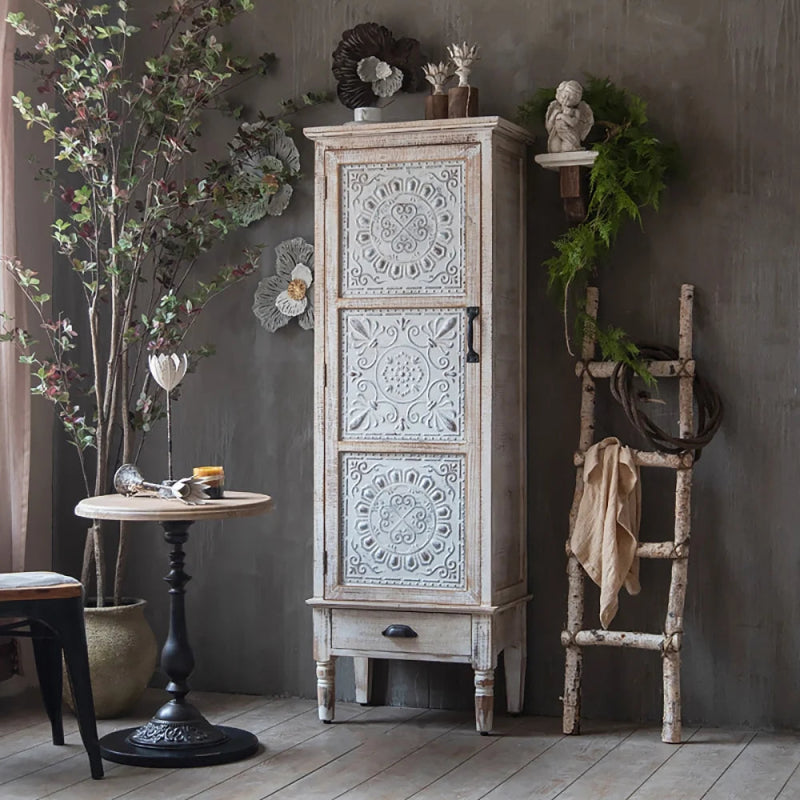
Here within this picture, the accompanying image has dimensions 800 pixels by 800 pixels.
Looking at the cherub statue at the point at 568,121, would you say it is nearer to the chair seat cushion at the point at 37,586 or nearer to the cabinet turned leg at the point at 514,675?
the cabinet turned leg at the point at 514,675

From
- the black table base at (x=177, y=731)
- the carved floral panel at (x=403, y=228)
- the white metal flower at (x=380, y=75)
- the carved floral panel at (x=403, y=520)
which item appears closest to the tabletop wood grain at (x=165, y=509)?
the black table base at (x=177, y=731)

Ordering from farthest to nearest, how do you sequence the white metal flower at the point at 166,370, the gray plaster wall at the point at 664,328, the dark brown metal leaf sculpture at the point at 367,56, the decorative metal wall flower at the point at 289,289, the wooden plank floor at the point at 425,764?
1. the decorative metal wall flower at the point at 289,289
2. the dark brown metal leaf sculpture at the point at 367,56
3. the gray plaster wall at the point at 664,328
4. the white metal flower at the point at 166,370
5. the wooden plank floor at the point at 425,764

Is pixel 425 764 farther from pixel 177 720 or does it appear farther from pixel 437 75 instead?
pixel 437 75

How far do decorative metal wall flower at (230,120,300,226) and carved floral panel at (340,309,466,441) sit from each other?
0.69 m

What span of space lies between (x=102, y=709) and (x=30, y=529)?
83cm

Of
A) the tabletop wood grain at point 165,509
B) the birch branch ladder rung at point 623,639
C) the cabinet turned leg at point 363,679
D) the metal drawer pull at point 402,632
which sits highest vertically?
the tabletop wood grain at point 165,509

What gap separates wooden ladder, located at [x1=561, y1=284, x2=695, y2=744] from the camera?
3.88 m

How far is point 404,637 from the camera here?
157 inches

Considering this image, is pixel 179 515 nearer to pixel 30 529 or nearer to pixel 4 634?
pixel 4 634

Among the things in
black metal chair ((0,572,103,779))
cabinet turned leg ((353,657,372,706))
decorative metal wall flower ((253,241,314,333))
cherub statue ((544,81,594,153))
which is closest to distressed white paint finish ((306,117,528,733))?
cherub statue ((544,81,594,153))

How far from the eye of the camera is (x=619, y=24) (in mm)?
4137

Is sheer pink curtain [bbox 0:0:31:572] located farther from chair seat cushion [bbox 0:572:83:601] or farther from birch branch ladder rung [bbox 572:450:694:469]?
birch branch ladder rung [bbox 572:450:694:469]

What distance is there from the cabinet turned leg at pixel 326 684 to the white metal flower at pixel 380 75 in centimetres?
193

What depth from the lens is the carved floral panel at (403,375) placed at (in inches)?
156
